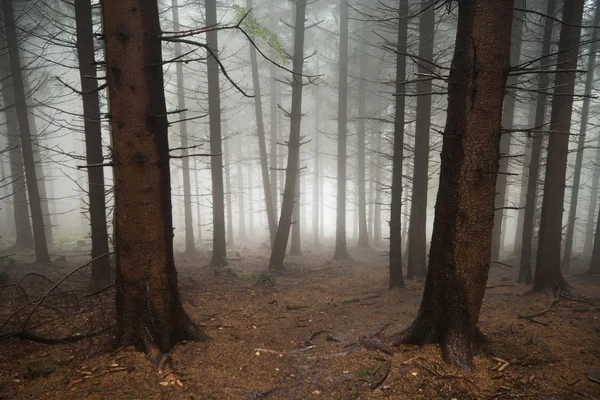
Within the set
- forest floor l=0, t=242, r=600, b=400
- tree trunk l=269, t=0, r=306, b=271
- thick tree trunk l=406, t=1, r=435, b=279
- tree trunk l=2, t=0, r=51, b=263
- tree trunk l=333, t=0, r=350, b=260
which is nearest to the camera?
forest floor l=0, t=242, r=600, b=400

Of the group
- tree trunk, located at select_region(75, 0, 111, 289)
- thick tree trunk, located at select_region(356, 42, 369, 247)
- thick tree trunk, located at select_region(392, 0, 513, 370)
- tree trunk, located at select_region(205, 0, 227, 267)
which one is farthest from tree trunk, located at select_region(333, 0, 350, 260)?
thick tree trunk, located at select_region(392, 0, 513, 370)

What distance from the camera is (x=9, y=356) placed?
390 cm

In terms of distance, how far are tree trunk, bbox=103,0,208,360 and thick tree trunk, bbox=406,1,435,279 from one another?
7746 millimetres

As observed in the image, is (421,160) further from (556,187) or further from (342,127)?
(342,127)

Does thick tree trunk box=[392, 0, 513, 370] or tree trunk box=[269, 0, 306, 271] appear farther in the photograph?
tree trunk box=[269, 0, 306, 271]

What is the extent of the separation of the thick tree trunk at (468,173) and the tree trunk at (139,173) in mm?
3608

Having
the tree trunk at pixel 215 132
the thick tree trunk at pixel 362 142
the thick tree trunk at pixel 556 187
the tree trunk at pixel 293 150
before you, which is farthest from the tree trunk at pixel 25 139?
the thick tree trunk at pixel 556 187

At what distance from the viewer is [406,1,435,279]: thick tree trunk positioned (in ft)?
30.9

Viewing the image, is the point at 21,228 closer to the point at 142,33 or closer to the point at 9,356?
the point at 9,356

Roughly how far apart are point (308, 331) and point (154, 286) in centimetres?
303

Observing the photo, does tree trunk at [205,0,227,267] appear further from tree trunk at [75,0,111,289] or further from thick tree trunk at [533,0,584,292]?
thick tree trunk at [533,0,584,292]

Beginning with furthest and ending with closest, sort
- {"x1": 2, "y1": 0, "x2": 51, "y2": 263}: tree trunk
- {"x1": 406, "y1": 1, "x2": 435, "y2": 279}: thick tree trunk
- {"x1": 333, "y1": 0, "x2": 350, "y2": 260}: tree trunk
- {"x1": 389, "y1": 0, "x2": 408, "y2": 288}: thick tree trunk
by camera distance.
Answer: {"x1": 333, "y1": 0, "x2": 350, "y2": 260}: tree trunk, {"x1": 2, "y1": 0, "x2": 51, "y2": 263}: tree trunk, {"x1": 406, "y1": 1, "x2": 435, "y2": 279}: thick tree trunk, {"x1": 389, "y1": 0, "x2": 408, "y2": 288}: thick tree trunk

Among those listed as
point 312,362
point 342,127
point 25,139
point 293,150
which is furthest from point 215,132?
point 312,362

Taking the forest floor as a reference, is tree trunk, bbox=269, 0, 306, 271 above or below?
above
